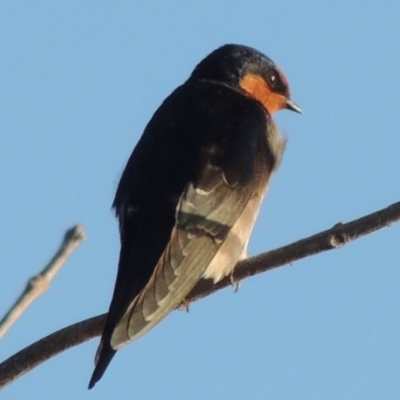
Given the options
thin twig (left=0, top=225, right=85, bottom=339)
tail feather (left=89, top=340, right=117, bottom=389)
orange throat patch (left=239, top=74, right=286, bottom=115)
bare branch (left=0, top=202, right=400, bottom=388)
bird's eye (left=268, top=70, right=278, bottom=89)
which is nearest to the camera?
thin twig (left=0, top=225, right=85, bottom=339)

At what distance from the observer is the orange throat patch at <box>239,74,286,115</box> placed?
17.4 feet

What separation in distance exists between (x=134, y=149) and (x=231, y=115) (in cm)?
44

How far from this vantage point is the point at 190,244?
13.3 ft

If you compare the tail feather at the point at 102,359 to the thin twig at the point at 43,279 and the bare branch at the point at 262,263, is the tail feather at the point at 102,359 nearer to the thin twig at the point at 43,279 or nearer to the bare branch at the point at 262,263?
the bare branch at the point at 262,263

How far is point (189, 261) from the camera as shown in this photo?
3.99 meters

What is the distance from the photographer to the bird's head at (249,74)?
17.4ft

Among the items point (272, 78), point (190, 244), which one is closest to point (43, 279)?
point (190, 244)

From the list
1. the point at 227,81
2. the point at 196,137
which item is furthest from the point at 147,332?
the point at 227,81

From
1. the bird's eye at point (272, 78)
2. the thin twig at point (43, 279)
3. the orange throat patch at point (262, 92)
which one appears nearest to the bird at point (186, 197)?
the orange throat patch at point (262, 92)

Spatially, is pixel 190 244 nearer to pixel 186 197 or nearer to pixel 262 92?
pixel 186 197

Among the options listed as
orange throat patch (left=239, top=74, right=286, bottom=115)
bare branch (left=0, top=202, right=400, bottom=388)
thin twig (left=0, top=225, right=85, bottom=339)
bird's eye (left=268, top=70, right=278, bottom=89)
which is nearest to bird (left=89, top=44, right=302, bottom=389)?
bare branch (left=0, top=202, right=400, bottom=388)

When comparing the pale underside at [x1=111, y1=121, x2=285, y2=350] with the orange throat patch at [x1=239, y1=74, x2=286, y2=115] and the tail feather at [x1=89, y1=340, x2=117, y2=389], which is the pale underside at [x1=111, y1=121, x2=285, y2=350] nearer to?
the tail feather at [x1=89, y1=340, x2=117, y2=389]

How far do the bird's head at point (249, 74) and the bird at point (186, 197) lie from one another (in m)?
0.33

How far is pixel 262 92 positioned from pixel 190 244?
154 centimetres
